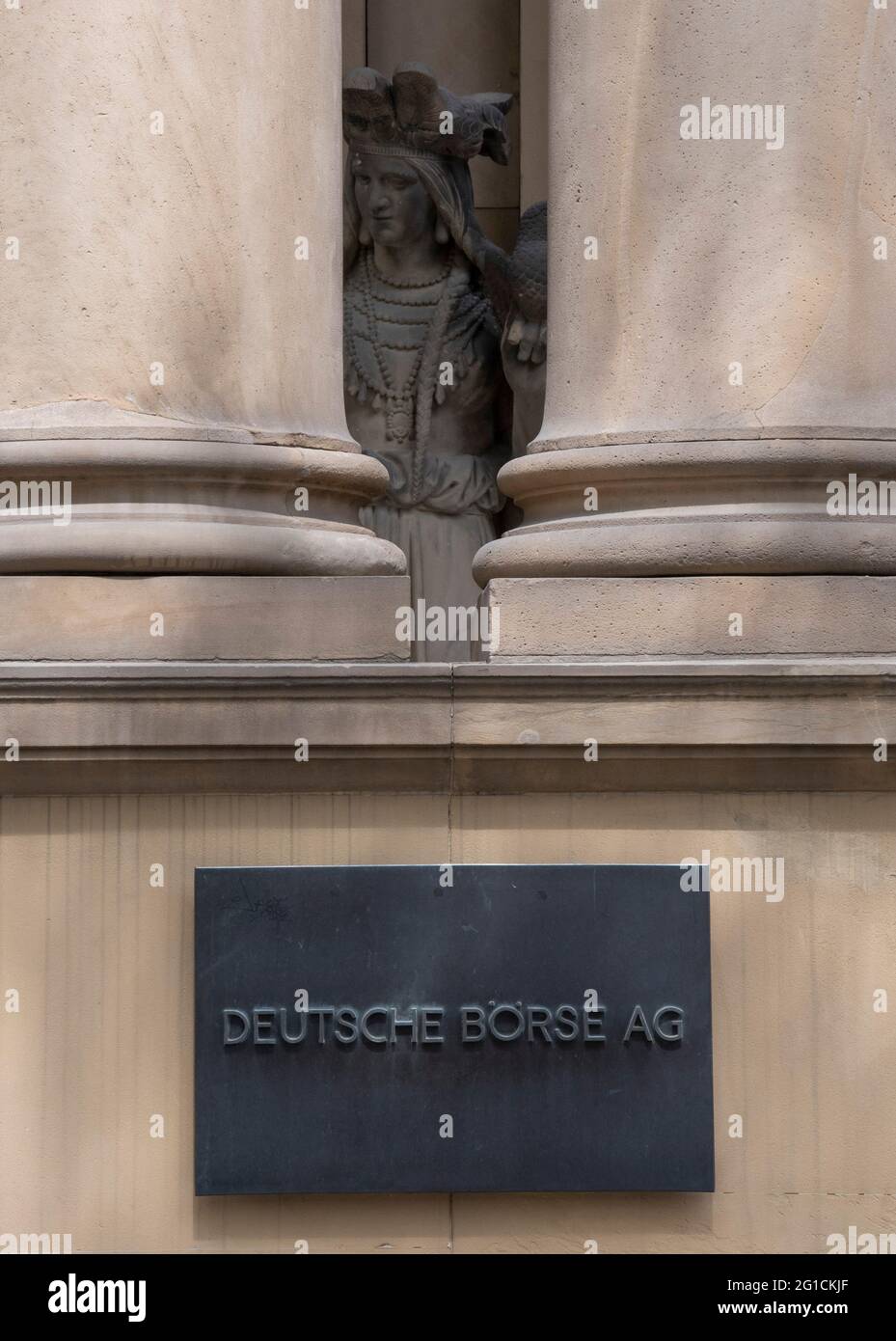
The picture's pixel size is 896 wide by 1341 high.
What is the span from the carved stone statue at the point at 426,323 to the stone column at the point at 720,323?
173cm

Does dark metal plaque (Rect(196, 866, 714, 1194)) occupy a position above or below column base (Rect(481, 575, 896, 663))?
below

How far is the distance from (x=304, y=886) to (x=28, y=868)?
46.4 inches

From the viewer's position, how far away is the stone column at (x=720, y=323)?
869cm

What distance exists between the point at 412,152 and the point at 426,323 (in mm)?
939

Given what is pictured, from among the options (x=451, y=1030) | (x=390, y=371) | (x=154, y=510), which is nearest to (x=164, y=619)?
(x=154, y=510)

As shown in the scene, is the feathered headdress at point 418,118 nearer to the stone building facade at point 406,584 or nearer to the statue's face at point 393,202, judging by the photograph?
the statue's face at point 393,202

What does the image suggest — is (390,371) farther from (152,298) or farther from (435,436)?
(152,298)

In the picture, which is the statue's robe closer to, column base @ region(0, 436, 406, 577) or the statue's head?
the statue's head

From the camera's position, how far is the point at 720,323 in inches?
349

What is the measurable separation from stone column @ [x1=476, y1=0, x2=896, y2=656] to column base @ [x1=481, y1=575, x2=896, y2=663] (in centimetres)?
1

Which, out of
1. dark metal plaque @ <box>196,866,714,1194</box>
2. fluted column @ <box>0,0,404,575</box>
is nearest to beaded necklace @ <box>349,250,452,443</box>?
fluted column @ <box>0,0,404,575</box>

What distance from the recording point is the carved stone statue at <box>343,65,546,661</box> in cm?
1082

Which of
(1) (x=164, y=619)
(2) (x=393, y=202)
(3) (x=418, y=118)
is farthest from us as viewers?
(2) (x=393, y=202)
